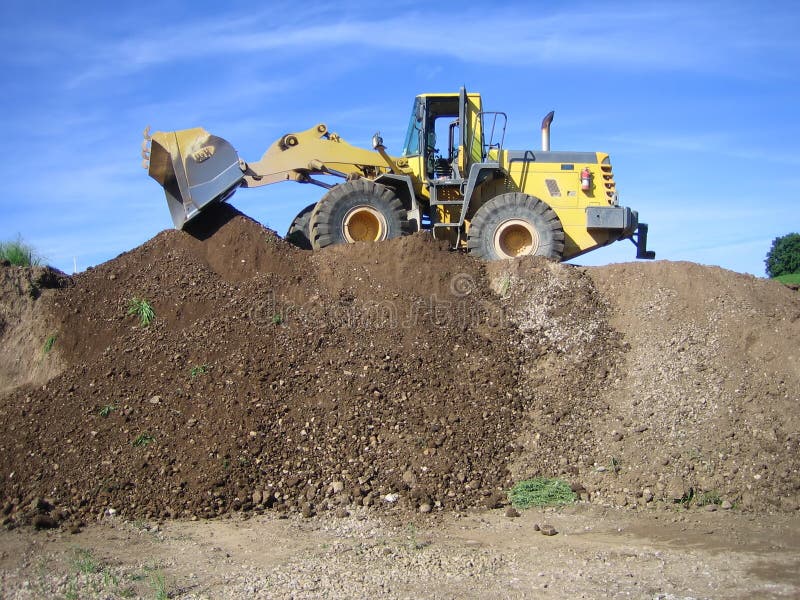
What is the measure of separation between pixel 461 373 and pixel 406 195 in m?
4.54

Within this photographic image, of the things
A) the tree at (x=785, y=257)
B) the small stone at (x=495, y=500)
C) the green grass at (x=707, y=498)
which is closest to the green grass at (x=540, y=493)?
the small stone at (x=495, y=500)

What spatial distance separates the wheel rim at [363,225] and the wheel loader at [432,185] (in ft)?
0.05

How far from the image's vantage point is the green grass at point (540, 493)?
7.97m

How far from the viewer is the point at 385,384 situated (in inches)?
361

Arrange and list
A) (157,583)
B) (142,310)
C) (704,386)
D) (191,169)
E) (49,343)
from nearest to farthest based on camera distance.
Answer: (157,583)
(704,386)
(49,343)
(142,310)
(191,169)

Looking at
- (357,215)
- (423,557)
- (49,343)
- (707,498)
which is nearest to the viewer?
(423,557)

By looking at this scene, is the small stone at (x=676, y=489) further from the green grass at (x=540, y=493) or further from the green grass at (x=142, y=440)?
the green grass at (x=142, y=440)

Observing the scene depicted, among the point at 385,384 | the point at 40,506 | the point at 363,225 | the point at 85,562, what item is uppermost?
the point at 363,225

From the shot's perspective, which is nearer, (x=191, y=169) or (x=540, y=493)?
(x=540, y=493)

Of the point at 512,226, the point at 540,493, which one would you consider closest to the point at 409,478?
the point at 540,493

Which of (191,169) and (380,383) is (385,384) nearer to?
(380,383)

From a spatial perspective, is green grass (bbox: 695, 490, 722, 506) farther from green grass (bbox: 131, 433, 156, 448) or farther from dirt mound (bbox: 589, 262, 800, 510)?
green grass (bbox: 131, 433, 156, 448)

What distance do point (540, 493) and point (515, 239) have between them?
548 cm

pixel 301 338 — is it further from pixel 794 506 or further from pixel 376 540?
pixel 794 506
